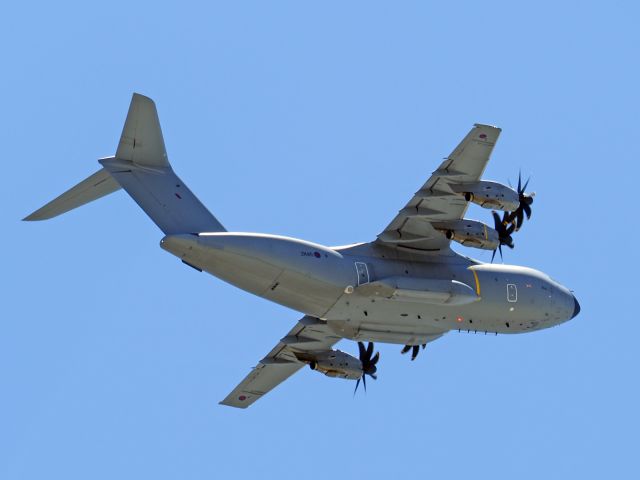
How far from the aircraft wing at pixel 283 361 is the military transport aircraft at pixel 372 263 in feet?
0.18

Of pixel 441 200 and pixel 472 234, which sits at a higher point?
pixel 441 200

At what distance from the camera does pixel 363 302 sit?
122 ft

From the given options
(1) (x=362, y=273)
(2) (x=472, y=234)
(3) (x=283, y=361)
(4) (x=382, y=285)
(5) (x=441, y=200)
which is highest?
(5) (x=441, y=200)

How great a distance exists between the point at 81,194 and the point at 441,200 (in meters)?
8.14

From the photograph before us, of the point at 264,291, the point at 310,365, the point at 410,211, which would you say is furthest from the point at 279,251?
the point at 310,365

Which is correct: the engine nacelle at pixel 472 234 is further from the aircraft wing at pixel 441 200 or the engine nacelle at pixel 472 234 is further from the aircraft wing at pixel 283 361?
the aircraft wing at pixel 283 361

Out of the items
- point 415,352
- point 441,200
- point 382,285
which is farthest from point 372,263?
point 415,352

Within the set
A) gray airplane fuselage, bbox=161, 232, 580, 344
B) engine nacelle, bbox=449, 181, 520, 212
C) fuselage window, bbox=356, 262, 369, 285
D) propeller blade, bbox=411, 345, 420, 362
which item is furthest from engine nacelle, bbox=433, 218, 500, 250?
propeller blade, bbox=411, 345, 420, 362

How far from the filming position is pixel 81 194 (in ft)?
118

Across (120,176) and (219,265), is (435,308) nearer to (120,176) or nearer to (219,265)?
(219,265)

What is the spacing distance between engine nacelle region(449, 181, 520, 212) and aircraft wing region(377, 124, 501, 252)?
0.14 m

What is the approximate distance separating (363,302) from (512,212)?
161 inches

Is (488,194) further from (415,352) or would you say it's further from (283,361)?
(283,361)

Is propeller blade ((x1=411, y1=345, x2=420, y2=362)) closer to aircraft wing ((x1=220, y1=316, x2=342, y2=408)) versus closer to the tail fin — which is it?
aircraft wing ((x1=220, y1=316, x2=342, y2=408))
